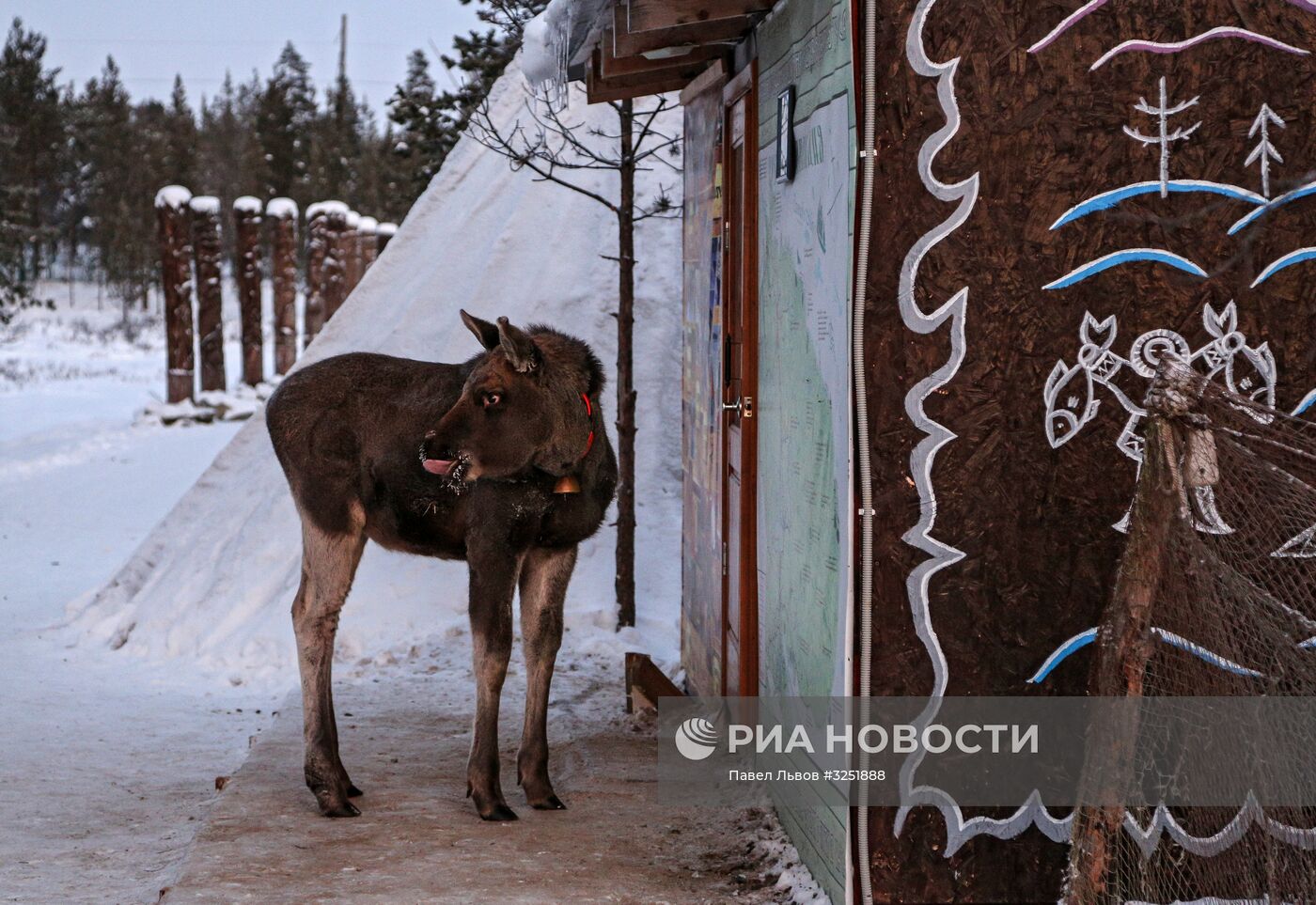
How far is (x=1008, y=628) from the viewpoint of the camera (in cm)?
418

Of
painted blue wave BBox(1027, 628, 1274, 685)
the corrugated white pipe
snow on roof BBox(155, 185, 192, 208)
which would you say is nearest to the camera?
painted blue wave BBox(1027, 628, 1274, 685)

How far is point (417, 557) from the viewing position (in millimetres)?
10148

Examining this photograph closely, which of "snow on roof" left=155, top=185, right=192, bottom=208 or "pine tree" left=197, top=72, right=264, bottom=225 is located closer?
"snow on roof" left=155, top=185, right=192, bottom=208

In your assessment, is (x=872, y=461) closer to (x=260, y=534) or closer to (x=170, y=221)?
(x=260, y=534)

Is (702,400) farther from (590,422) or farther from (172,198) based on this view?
(172,198)

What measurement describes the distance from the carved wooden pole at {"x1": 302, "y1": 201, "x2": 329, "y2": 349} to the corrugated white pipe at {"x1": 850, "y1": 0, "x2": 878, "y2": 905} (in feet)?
62.2

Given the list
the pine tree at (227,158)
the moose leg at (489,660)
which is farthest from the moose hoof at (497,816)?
the pine tree at (227,158)

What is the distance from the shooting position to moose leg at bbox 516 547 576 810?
5871 mm

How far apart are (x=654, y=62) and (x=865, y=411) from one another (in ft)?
11.3

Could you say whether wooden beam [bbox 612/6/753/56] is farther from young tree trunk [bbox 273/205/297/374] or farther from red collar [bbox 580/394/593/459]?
young tree trunk [bbox 273/205/297/374]

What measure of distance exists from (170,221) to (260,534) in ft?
→ 36.2

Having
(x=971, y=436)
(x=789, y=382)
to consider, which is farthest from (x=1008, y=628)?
(x=789, y=382)

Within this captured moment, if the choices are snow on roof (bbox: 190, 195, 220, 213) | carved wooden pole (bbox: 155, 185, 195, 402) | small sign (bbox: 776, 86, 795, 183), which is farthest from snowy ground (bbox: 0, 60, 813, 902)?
snow on roof (bbox: 190, 195, 220, 213)

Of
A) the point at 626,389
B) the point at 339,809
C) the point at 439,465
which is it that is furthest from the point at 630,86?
the point at 339,809
